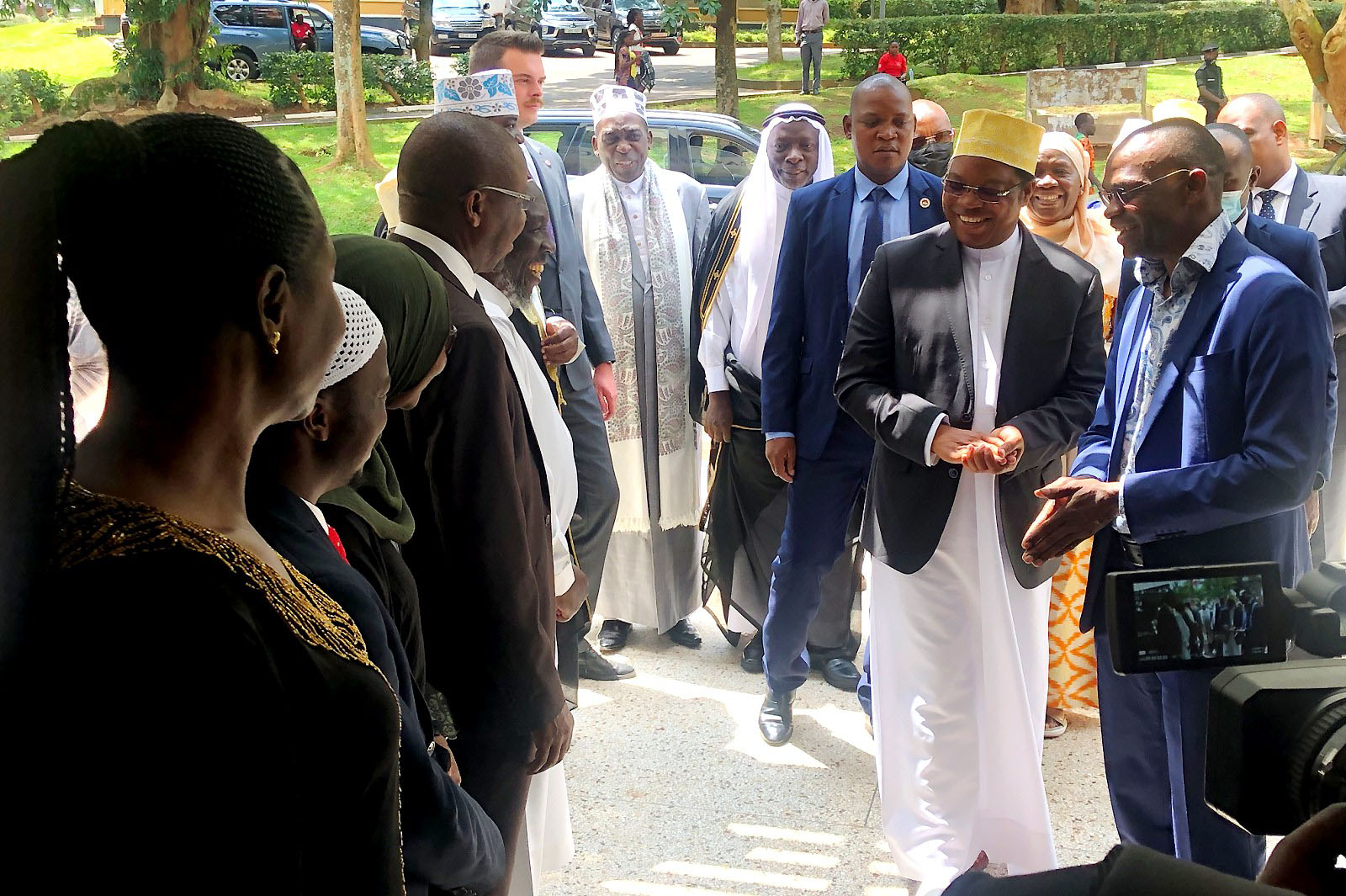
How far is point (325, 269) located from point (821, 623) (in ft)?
12.1

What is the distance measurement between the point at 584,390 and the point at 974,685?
1842mm

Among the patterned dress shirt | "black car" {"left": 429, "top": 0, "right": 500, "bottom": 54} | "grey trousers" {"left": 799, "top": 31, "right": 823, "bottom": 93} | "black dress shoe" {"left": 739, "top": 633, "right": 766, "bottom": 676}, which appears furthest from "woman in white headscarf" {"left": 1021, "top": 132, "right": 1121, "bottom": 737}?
"grey trousers" {"left": 799, "top": 31, "right": 823, "bottom": 93}

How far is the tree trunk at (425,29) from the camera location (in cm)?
1694

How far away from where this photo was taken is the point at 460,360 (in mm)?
2236

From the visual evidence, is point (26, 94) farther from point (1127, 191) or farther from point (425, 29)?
point (425, 29)

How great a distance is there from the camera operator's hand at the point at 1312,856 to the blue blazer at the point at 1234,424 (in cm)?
174

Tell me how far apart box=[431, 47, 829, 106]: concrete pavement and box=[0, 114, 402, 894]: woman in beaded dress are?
16.6 meters

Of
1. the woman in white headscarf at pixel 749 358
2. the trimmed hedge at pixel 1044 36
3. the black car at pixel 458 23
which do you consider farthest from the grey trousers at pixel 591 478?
the trimmed hedge at pixel 1044 36

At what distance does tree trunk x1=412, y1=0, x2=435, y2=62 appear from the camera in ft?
55.6

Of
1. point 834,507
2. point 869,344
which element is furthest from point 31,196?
point 834,507

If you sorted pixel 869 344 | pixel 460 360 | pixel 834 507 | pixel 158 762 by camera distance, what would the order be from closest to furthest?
pixel 158 762, pixel 460 360, pixel 869 344, pixel 834 507

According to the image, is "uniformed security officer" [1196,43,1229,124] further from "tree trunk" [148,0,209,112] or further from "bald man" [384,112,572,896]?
"bald man" [384,112,572,896]

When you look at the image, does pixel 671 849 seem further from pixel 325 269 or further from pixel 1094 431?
pixel 325 269

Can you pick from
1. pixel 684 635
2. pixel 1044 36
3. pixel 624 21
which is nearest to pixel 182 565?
pixel 684 635
